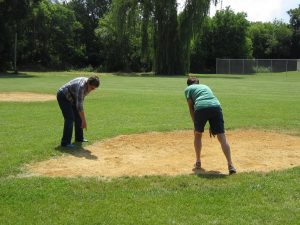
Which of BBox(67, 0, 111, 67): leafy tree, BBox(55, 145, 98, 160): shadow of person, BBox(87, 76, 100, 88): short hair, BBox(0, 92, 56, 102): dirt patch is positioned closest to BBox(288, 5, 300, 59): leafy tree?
BBox(67, 0, 111, 67): leafy tree

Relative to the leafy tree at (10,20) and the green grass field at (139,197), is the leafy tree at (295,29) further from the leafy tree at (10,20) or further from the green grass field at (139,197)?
the green grass field at (139,197)

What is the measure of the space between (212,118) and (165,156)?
1.78 meters

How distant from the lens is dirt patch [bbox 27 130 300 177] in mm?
7922

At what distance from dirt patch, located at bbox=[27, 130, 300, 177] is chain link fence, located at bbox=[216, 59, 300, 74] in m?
49.5

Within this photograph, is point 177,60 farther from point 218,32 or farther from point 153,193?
point 153,193

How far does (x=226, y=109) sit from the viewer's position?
689 inches

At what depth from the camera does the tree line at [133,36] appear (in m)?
53.0

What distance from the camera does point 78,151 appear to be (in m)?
9.50

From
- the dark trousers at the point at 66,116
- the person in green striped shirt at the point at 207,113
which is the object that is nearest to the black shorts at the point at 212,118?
the person in green striped shirt at the point at 207,113

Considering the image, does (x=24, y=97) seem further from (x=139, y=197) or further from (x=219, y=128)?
(x=139, y=197)

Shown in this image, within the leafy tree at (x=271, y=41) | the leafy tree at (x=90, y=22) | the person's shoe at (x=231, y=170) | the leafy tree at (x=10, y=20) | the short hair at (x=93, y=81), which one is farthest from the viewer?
the leafy tree at (x=271, y=41)

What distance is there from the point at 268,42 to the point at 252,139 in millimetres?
74561

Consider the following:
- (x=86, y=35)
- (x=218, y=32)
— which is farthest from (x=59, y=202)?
(x=86, y=35)

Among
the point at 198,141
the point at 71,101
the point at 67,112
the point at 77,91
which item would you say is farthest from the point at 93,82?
the point at 198,141
